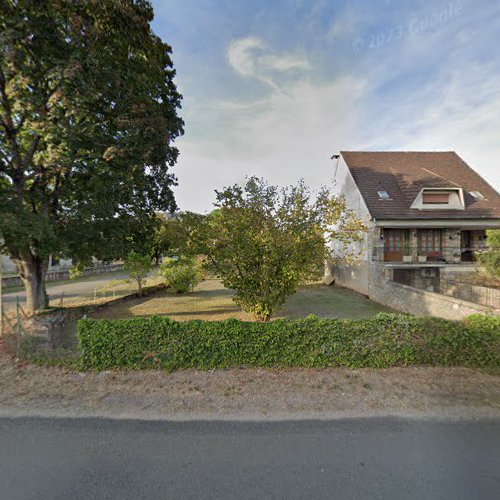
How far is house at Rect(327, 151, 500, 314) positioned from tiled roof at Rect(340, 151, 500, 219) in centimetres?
6

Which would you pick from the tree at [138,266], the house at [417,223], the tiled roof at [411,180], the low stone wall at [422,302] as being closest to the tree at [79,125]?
the tree at [138,266]

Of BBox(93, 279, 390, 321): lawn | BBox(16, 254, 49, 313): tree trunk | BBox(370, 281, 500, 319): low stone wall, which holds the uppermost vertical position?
BBox(16, 254, 49, 313): tree trunk

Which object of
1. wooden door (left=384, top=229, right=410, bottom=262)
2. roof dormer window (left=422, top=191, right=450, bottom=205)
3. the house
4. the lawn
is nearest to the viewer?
the lawn

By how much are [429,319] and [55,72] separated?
10.8 meters

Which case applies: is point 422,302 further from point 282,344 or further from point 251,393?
point 251,393

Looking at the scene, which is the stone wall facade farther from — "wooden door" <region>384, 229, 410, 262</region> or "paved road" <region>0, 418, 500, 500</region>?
"paved road" <region>0, 418, 500, 500</region>

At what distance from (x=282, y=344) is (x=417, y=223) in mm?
14629

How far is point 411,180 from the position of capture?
17031 millimetres

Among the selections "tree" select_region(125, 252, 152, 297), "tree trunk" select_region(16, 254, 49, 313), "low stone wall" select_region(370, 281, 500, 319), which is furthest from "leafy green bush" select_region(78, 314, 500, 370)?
"tree" select_region(125, 252, 152, 297)

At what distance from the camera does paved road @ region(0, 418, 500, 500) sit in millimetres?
2332

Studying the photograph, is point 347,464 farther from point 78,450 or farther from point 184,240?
point 184,240

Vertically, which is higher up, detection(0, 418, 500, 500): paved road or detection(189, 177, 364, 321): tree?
detection(189, 177, 364, 321): tree

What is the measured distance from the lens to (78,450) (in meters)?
2.83

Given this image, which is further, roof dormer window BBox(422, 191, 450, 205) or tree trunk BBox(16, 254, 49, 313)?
roof dormer window BBox(422, 191, 450, 205)
